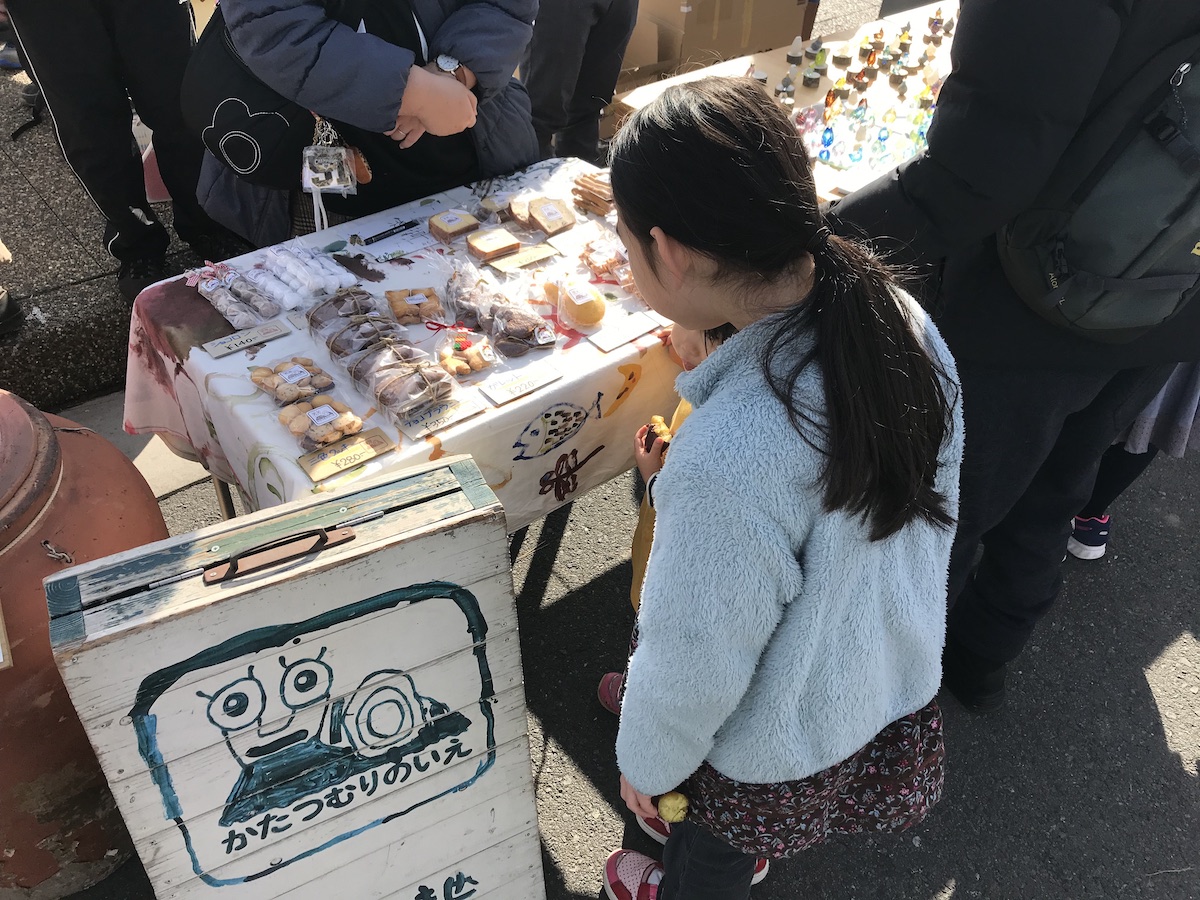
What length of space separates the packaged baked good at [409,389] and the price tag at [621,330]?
36 cm

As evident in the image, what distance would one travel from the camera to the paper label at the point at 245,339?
1668 mm

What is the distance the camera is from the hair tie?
0.99 metres

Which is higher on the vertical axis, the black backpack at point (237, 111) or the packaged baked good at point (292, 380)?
the black backpack at point (237, 111)

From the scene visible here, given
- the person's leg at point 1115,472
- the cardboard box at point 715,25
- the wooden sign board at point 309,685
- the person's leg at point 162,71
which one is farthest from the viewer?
the cardboard box at point 715,25

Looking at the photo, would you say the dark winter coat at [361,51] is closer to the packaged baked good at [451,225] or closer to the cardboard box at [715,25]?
the packaged baked good at [451,225]

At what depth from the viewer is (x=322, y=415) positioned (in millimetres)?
1516

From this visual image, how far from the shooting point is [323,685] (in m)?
1.20

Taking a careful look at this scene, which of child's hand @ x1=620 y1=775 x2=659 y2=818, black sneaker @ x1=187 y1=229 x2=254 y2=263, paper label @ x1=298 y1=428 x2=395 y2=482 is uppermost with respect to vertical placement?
paper label @ x1=298 y1=428 x2=395 y2=482

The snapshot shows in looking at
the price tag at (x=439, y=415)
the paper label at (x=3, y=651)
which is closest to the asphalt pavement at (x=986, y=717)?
the paper label at (x=3, y=651)

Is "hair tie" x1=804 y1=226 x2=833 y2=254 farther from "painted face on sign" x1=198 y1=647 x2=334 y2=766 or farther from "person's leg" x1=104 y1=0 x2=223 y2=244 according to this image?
"person's leg" x1=104 y1=0 x2=223 y2=244

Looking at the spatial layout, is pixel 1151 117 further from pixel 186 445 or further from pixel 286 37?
pixel 186 445

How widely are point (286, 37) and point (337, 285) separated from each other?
54 centimetres

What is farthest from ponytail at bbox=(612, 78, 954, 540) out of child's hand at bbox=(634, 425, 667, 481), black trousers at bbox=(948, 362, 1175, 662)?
black trousers at bbox=(948, 362, 1175, 662)

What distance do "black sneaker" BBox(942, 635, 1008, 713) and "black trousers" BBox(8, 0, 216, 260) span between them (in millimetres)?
3100
